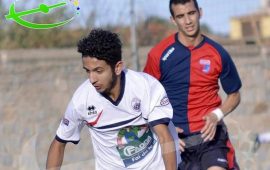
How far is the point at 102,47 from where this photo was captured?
5426 millimetres

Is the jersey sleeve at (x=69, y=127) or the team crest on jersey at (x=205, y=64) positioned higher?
the team crest on jersey at (x=205, y=64)

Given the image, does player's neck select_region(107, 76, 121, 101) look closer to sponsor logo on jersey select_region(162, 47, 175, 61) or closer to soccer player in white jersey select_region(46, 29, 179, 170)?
soccer player in white jersey select_region(46, 29, 179, 170)

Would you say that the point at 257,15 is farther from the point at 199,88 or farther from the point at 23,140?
the point at 199,88

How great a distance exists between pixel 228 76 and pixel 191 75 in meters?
0.29

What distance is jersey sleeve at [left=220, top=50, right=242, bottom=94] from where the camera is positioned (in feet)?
21.6

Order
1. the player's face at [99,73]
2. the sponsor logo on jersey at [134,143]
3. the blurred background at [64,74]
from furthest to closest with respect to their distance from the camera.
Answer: the blurred background at [64,74]
the sponsor logo on jersey at [134,143]
the player's face at [99,73]

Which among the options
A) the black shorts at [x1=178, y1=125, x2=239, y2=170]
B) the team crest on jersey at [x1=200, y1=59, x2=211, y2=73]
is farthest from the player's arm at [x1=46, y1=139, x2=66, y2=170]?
the team crest on jersey at [x1=200, y1=59, x2=211, y2=73]

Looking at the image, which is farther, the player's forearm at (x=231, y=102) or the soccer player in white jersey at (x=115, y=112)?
the player's forearm at (x=231, y=102)

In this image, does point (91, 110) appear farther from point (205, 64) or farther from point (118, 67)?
point (205, 64)

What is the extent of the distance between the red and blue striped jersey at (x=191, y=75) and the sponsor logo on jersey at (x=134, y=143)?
841mm

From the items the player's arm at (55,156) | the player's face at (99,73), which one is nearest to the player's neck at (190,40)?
the player's face at (99,73)

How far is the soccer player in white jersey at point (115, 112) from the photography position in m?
5.45

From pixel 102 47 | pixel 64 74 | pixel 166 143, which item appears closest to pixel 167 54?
pixel 166 143

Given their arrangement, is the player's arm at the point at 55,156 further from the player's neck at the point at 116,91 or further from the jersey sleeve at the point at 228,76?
the jersey sleeve at the point at 228,76
